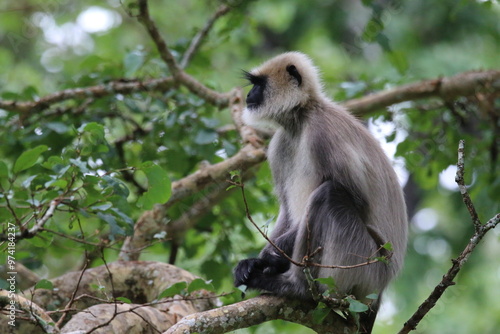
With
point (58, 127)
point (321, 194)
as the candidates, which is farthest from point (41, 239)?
point (321, 194)

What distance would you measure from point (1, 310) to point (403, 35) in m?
12.4

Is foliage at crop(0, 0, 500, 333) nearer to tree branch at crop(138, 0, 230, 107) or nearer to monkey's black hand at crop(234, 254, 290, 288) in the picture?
tree branch at crop(138, 0, 230, 107)

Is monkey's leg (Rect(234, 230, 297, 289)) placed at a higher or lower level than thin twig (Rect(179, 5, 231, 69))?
lower

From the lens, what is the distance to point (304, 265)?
3.58 m

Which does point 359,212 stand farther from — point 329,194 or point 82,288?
point 82,288

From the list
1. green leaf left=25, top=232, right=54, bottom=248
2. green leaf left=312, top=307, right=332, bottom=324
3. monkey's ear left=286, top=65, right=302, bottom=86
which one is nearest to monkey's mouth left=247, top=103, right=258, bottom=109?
monkey's ear left=286, top=65, right=302, bottom=86

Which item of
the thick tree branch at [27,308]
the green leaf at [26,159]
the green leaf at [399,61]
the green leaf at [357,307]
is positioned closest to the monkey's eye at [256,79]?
the green leaf at [399,61]

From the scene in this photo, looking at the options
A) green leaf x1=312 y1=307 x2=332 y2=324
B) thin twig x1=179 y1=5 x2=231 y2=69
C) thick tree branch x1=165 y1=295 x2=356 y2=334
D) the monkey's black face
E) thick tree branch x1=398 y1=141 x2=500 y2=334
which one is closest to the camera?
thick tree branch x1=398 y1=141 x2=500 y2=334

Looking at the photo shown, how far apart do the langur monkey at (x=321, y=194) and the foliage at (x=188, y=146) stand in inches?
18.3

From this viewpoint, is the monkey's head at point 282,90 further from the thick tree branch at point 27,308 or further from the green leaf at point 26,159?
the thick tree branch at point 27,308

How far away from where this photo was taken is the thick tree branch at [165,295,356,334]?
142 inches

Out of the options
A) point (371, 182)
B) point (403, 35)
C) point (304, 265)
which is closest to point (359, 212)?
point (371, 182)

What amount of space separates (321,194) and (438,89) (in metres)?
3.07

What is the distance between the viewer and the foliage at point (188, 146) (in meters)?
4.36
